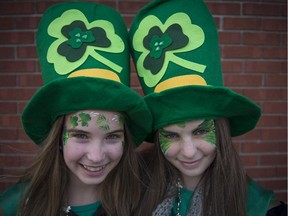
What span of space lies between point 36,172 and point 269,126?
80.3 inches

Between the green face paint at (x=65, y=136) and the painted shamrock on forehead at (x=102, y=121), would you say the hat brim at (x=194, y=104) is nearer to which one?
the painted shamrock on forehead at (x=102, y=121)

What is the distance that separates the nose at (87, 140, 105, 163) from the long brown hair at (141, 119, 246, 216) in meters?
0.35

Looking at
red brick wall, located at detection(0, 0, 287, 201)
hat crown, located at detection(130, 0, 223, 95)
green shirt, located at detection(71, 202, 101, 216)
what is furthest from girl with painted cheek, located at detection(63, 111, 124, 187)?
red brick wall, located at detection(0, 0, 287, 201)

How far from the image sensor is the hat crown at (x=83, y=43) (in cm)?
167

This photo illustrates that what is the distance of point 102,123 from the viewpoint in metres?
1.64

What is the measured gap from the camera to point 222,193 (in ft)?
6.07

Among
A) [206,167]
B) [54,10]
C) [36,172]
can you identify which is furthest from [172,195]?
[54,10]

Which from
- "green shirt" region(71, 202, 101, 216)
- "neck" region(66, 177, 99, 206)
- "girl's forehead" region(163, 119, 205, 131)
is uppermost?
"girl's forehead" region(163, 119, 205, 131)

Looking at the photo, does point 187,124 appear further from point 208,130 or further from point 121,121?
point 121,121

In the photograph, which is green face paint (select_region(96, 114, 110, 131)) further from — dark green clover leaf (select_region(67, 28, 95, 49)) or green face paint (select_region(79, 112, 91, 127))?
dark green clover leaf (select_region(67, 28, 95, 49))

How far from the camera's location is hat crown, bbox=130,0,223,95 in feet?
5.66

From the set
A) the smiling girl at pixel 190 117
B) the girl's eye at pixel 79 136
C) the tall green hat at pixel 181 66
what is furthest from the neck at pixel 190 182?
the girl's eye at pixel 79 136

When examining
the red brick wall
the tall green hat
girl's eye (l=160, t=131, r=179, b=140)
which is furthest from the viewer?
the red brick wall

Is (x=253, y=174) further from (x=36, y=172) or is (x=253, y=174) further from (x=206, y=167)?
(x=36, y=172)
